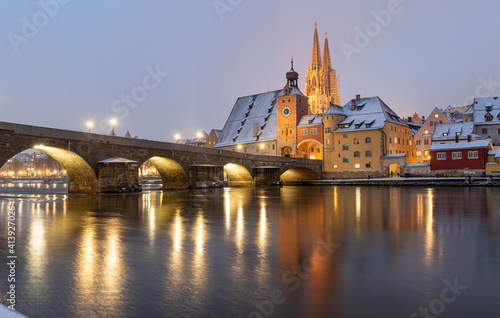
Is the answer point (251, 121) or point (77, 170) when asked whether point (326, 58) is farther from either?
point (77, 170)

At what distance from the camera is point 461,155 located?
199 ft

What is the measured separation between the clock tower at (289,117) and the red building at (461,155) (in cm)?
2984

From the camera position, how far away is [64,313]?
18.1 feet

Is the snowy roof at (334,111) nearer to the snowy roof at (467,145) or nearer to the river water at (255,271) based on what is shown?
the snowy roof at (467,145)

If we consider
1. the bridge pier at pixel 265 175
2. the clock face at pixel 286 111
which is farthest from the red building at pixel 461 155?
the clock face at pixel 286 111

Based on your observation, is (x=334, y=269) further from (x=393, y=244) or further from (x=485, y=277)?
(x=393, y=244)

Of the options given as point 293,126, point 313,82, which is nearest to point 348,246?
point 293,126

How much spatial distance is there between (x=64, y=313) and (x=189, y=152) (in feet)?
139

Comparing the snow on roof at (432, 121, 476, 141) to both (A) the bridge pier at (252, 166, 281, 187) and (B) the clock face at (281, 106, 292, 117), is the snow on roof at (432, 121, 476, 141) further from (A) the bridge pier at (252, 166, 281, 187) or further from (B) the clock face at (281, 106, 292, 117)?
(A) the bridge pier at (252, 166, 281, 187)

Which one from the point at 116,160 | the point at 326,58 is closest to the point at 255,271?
the point at 116,160

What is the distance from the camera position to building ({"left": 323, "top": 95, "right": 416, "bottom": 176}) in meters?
71.6

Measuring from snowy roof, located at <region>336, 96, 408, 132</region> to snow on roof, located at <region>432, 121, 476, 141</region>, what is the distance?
791 centimetres

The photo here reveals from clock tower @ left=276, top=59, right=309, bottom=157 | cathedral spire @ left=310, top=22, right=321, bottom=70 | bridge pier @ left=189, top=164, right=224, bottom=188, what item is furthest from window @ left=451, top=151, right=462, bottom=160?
cathedral spire @ left=310, top=22, right=321, bottom=70

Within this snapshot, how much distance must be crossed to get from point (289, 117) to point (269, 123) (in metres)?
6.86
